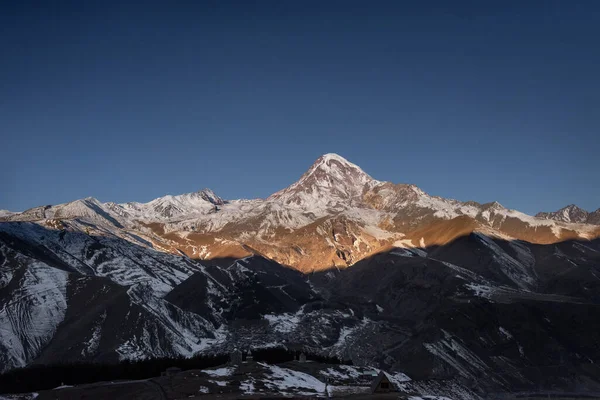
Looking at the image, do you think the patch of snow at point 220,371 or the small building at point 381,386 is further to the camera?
the patch of snow at point 220,371

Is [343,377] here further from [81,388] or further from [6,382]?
[6,382]

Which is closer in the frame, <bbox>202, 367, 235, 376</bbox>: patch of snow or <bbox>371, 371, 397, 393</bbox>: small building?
A: <bbox>371, 371, 397, 393</bbox>: small building

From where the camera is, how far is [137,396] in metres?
128

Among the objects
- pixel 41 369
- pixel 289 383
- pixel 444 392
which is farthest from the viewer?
pixel 444 392

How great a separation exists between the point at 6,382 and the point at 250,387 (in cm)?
7030

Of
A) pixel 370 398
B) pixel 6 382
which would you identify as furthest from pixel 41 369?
pixel 370 398

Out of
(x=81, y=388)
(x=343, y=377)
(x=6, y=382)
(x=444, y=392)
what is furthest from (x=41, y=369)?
(x=444, y=392)

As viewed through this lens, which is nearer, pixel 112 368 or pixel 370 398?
pixel 370 398

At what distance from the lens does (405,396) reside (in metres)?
132

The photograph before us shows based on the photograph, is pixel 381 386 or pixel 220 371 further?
pixel 220 371

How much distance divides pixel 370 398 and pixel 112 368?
79073 mm

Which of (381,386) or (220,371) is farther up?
(220,371)

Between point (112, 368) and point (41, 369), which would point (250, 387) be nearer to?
point (112, 368)

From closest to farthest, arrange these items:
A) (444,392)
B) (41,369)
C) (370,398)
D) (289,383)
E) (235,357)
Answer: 1. (370,398)
2. (289,383)
3. (235,357)
4. (41,369)
5. (444,392)
